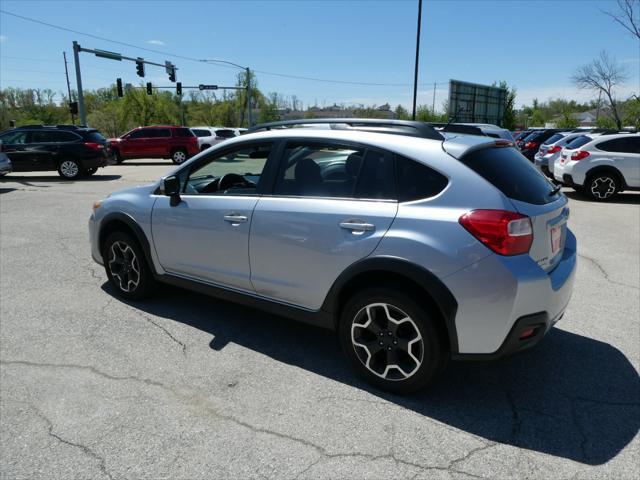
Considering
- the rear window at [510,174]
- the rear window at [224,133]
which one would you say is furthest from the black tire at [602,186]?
the rear window at [224,133]

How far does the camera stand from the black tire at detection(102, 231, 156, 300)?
4375mm

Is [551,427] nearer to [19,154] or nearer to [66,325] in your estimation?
[66,325]

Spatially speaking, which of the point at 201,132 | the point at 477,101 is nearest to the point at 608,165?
the point at 201,132

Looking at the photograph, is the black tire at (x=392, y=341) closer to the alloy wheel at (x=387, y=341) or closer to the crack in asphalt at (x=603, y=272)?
the alloy wheel at (x=387, y=341)

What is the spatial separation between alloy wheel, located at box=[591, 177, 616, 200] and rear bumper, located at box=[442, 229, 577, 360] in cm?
1005

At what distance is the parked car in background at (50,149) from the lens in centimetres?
1537

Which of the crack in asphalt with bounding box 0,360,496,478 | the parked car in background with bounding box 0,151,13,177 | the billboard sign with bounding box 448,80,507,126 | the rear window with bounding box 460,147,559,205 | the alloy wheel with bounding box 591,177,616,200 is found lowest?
the crack in asphalt with bounding box 0,360,496,478

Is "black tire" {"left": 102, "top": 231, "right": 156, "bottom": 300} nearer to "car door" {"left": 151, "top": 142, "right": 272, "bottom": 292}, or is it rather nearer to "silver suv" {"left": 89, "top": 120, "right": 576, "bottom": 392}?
"car door" {"left": 151, "top": 142, "right": 272, "bottom": 292}

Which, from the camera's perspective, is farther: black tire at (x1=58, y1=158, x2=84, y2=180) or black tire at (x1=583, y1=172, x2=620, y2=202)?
black tire at (x1=58, y1=158, x2=84, y2=180)

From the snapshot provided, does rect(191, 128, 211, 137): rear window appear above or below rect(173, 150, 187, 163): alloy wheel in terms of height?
above

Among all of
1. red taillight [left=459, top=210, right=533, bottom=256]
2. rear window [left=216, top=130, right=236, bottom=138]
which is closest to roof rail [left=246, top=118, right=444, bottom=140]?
red taillight [left=459, top=210, right=533, bottom=256]

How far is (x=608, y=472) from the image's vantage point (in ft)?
7.64

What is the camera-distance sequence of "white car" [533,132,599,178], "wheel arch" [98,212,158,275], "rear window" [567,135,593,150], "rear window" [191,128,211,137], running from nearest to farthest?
"wheel arch" [98,212,158,275] < "rear window" [567,135,593,150] < "white car" [533,132,599,178] < "rear window" [191,128,211,137]

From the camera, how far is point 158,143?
23.0 meters
